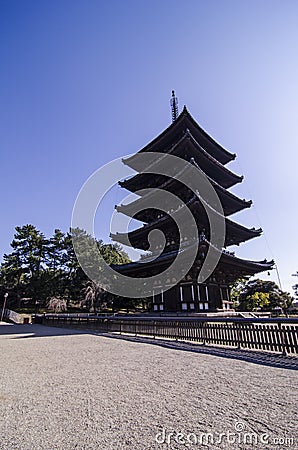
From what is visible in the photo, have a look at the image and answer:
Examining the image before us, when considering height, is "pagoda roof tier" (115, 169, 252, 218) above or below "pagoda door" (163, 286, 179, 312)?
above

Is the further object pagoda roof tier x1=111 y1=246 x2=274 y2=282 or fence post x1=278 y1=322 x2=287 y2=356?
pagoda roof tier x1=111 y1=246 x2=274 y2=282

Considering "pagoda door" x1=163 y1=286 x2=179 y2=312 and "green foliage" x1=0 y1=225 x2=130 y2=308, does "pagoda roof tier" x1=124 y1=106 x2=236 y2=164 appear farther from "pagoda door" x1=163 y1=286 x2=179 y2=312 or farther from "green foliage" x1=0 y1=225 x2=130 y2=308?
"green foliage" x1=0 y1=225 x2=130 y2=308

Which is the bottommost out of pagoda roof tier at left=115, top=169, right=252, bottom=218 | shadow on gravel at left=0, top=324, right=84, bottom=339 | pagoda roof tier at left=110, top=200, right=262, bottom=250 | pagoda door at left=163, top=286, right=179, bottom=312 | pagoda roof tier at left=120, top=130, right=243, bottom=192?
shadow on gravel at left=0, top=324, right=84, bottom=339

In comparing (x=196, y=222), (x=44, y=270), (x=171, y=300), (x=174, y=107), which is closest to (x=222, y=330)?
(x=171, y=300)

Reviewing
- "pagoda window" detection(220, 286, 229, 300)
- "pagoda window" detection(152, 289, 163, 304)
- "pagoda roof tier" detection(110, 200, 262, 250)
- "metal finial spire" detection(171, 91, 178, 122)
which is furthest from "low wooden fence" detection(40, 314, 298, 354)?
"metal finial spire" detection(171, 91, 178, 122)

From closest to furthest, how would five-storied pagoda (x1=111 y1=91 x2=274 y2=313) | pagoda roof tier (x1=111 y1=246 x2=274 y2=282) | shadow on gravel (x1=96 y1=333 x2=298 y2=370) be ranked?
shadow on gravel (x1=96 y1=333 x2=298 y2=370) < pagoda roof tier (x1=111 y1=246 x2=274 y2=282) < five-storied pagoda (x1=111 y1=91 x2=274 y2=313)

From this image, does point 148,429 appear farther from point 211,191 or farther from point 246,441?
point 211,191

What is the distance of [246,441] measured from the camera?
2.53 metres

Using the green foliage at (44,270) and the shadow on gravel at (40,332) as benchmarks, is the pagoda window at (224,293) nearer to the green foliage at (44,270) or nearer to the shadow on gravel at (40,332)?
the shadow on gravel at (40,332)

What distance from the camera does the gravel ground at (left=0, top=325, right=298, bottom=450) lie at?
2.59 m

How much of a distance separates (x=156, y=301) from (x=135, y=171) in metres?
11.8

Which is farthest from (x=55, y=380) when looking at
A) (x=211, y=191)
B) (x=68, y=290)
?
(x=68, y=290)

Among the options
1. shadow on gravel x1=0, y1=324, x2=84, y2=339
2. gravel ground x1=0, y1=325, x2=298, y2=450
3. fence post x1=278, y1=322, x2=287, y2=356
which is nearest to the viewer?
gravel ground x1=0, y1=325, x2=298, y2=450

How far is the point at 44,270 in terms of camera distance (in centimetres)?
3622
